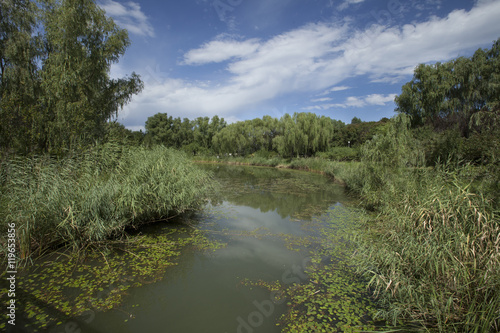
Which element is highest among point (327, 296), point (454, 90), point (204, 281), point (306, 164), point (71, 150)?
point (454, 90)

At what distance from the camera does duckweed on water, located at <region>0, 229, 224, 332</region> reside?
300 cm

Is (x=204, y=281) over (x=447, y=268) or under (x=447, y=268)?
under

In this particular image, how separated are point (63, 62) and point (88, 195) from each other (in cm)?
999

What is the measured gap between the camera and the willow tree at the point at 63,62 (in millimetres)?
9281

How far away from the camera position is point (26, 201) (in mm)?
3975

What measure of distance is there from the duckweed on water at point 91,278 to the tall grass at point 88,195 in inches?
15.7

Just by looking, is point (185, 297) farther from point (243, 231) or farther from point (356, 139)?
point (356, 139)

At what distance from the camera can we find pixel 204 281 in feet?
12.8

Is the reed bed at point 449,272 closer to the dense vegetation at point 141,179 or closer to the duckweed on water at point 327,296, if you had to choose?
the dense vegetation at point 141,179

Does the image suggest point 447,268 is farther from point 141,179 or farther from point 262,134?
point 262,134

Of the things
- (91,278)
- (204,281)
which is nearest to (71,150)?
(91,278)

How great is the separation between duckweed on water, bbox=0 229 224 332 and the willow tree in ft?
18.2

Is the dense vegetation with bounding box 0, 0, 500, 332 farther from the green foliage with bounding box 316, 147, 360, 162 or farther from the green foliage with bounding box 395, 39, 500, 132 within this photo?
the green foliage with bounding box 395, 39, 500, 132

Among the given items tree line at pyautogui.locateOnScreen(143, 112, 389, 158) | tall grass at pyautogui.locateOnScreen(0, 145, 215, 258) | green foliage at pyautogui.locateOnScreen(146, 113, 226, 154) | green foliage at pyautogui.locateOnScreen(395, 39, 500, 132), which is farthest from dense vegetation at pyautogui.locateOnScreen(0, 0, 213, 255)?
green foliage at pyautogui.locateOnScreen(146, 113, 226, 154)
